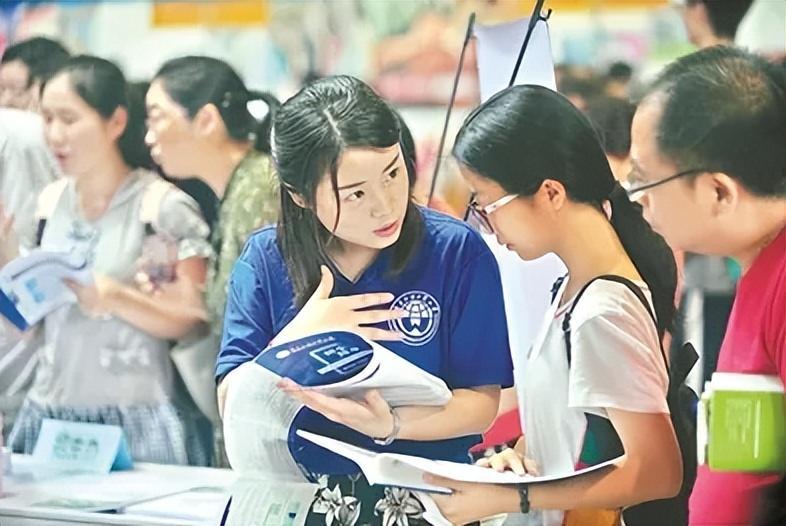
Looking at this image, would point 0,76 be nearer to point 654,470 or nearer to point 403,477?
point 403,477

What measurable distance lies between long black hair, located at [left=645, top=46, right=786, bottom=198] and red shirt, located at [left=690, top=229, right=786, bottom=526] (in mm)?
120

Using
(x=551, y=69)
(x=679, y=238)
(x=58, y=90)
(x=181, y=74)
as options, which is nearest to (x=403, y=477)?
(x=679, y=238)

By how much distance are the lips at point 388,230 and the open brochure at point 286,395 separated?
0.20 meters

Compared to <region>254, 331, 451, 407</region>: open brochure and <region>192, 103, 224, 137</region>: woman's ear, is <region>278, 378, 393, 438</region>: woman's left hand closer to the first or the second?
<region>254, 331, 451, 407</region>: open brochure

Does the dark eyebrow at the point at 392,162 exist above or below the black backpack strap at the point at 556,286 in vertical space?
above

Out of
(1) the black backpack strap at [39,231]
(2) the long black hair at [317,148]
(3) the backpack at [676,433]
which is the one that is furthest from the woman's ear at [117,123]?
(3) the backpack at [676,433]

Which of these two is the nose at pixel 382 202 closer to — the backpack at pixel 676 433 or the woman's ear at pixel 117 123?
the backpack at pixel 676 433

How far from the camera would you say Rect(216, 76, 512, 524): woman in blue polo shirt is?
2119 mm

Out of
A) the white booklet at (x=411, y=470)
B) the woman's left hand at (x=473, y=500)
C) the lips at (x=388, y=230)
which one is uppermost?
the lips at (x=388, y=230)

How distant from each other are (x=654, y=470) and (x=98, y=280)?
1274mm

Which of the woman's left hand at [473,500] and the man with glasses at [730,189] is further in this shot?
the woman's left hand at [473,500]

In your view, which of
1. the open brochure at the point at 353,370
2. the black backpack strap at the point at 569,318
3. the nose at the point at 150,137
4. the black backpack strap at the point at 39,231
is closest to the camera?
the black backpack strap at the point at 569,318

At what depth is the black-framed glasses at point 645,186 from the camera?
76.2 inches

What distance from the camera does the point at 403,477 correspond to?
82.1 inches
